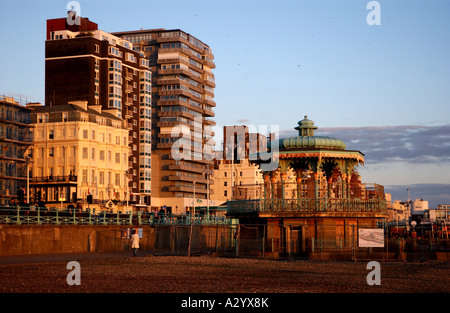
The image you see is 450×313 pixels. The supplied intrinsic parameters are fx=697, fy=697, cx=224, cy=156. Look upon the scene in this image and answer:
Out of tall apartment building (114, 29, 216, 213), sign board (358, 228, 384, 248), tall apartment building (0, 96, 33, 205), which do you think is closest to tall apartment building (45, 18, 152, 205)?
tall apartment building (114, 29, 216, 213)

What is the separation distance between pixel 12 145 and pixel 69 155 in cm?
1073

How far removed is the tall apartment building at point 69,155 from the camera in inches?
4326

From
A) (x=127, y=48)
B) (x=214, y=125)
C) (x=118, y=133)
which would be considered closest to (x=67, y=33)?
(x=127, y=48)

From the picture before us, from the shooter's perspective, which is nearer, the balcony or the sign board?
the sign board

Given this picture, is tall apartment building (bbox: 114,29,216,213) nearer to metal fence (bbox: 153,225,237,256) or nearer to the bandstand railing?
metal fence (bbox: 153,225,237,256)

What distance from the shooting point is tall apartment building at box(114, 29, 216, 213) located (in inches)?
6137

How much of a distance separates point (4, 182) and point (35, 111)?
1948 cm

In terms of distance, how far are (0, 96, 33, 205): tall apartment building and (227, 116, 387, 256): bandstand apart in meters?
61.4

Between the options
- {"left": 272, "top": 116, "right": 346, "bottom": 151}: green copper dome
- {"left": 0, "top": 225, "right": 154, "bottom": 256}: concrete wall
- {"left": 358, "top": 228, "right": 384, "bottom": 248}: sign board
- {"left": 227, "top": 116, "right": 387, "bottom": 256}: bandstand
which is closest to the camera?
{"left": 358, "top": 228, "right": 384, "bottom": 248}: sign board

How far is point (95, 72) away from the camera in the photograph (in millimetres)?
126500

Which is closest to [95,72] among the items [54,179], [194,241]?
[54,179]

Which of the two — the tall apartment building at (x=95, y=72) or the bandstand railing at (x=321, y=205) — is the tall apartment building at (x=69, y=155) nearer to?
the tall apartment building at (x=95, y=72)

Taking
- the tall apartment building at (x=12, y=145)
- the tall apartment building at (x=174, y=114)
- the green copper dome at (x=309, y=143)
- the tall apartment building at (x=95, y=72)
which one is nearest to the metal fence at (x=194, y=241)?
the green copper dome at (x=309, y=143)

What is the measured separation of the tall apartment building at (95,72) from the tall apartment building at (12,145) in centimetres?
1707
